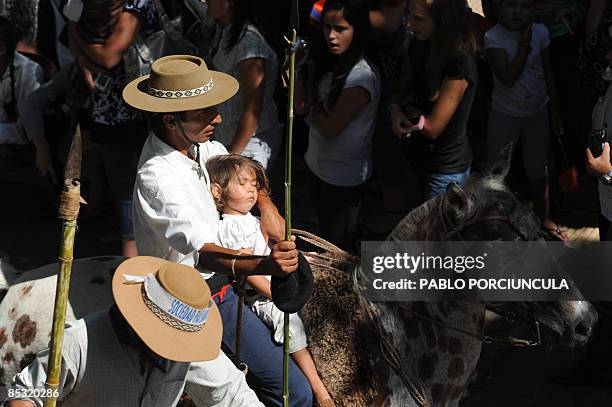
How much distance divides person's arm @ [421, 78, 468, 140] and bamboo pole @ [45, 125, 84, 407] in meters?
3.07

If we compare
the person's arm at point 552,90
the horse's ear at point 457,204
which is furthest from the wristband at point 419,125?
the horse's ear at point 457,204

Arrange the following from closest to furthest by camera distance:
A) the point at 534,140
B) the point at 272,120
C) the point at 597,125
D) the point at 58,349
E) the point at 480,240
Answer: the point at 58,349, the point at 480,240, the point at 597,125, the point at 272,120, the point at 534,140

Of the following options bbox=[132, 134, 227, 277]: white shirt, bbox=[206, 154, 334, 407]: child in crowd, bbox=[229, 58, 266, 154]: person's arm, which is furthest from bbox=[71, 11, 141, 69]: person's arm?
bbox=[132, 134, 227, 277]: white shirt

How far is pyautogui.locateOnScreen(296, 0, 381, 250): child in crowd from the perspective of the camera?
570cm

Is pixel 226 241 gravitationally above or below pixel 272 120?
above

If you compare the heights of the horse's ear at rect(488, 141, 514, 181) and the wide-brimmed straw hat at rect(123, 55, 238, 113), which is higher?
the wide-brimmed straw hat at rect(123, 55, 238, 113)

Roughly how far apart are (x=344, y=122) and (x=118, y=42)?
137cm

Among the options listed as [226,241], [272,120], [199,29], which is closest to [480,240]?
[226,241]

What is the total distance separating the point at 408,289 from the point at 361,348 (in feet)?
1.04

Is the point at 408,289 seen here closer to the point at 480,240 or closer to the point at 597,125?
the point at 480,240

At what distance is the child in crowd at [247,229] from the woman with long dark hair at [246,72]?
1420mm

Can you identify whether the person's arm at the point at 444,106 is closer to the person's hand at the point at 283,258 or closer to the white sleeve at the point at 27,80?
the person's hand at the point at 283,258

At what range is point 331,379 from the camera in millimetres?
4414

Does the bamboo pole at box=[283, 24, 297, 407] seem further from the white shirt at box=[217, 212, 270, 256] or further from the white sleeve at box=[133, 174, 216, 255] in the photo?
the white shirt at box=[217, 212, 270, 256]
